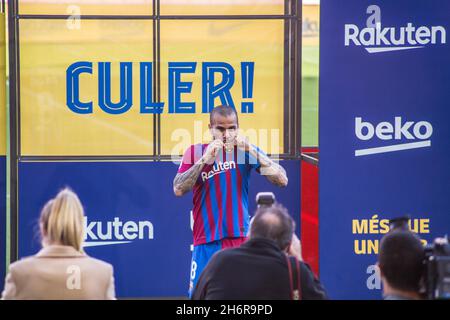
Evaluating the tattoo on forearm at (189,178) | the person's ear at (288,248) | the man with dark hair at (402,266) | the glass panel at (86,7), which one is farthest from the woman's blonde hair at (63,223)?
the glass panel at (86,7)

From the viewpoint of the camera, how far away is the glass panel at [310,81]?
296 inches

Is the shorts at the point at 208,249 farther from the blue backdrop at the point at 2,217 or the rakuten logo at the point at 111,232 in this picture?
the blue backdrop at the point at 2,217

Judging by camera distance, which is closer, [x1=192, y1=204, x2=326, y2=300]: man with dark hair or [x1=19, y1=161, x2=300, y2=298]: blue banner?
[x1=192, y1=204, x2=326, y2=300]: man with dark hair

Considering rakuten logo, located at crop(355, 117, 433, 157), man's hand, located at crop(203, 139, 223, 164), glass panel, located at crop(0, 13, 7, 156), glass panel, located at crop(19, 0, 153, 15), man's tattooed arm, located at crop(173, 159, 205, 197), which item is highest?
glass panel, located at crop(19, 0, 153, 15)

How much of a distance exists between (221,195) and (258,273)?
1912 millimetres

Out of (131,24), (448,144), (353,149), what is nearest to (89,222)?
(131,24)

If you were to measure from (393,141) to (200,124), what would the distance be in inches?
64.7

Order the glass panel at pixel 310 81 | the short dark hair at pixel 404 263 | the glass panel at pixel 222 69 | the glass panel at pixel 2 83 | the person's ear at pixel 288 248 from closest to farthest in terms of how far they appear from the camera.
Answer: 1. the short dark hair at pixel 404 263
2. the person's ear at pixel 288 248
3. the glass panel at pixel 2 83
4. the glass panel at pixel 222 69
5. the glass panel at pixel 310 81

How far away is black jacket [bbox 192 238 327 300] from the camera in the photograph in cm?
420

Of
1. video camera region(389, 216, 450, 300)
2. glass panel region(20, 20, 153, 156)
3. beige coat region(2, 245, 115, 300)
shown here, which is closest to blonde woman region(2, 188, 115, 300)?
beige coat region(2, 245, 115, 300)

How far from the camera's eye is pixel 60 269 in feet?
13.9

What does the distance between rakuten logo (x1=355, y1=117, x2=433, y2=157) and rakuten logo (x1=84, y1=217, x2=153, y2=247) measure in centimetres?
196

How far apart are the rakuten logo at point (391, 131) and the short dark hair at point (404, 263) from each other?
2656 mm

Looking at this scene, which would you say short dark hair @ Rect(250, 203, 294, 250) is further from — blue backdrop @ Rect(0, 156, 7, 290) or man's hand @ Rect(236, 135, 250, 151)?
blue backdrop @ Rect(0, 156, 7, 290)
